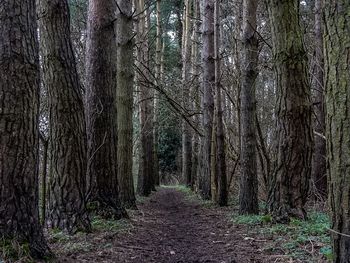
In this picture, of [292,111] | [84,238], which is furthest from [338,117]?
[84,238]

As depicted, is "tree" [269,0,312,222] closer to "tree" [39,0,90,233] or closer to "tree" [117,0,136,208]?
"tree" [39,0,90,233]

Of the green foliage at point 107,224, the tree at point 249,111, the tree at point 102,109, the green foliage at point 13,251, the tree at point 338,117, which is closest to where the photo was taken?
the tree at point 338,117

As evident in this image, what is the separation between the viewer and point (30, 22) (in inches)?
169

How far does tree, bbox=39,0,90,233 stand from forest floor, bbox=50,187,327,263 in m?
0.41

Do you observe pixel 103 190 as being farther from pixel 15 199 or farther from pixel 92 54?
pixel 15 199

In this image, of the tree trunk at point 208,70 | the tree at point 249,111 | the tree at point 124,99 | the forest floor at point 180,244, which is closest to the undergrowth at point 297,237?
the forest floor at point 180,244

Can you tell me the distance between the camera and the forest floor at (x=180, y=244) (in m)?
5.16

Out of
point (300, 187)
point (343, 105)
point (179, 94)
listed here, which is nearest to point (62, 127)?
point (300, 187)

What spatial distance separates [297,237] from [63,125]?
359 cm

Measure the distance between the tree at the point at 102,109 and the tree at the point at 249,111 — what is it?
103 inches

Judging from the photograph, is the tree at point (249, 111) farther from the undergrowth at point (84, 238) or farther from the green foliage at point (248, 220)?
the undergrowth at point (84, 238)

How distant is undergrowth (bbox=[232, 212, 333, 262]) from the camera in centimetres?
484

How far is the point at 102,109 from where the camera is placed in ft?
26.1

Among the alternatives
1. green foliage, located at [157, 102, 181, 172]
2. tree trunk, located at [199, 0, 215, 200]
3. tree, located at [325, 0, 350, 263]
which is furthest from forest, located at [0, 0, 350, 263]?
green foliage, located at [157, 102, 181, 172]
